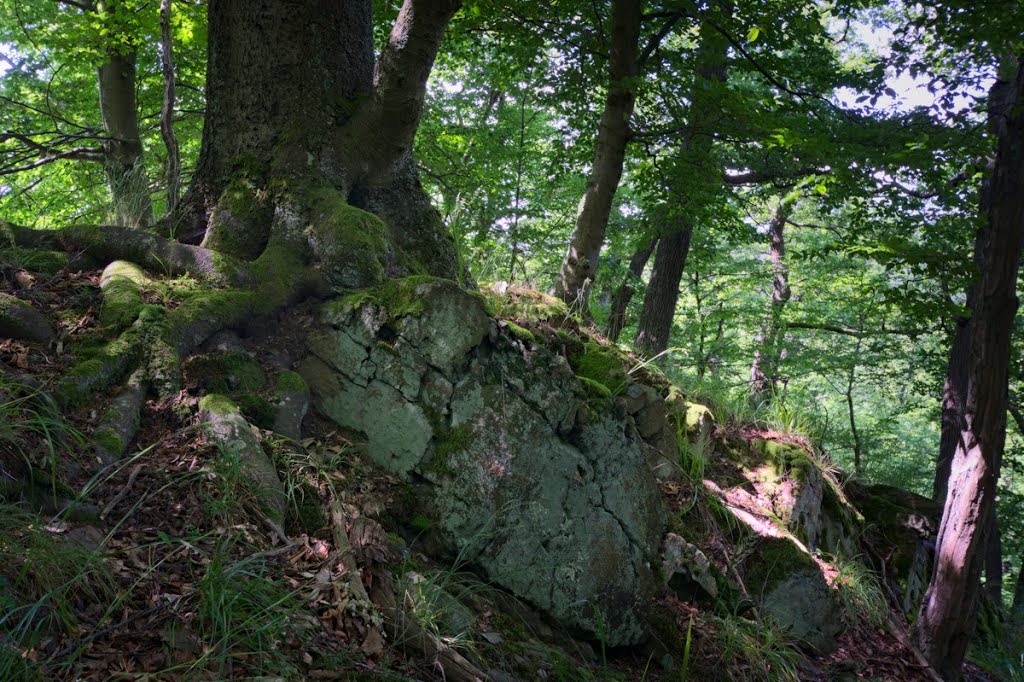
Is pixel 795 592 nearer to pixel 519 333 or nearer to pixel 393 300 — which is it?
pixel 519 333

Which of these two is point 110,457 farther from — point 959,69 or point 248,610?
point 959,69

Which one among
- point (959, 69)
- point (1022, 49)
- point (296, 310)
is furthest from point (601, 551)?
point (959, 69)

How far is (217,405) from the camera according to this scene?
321cm

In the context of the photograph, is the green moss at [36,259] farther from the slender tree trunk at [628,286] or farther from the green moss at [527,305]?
the slender tree trunk at [628,286]

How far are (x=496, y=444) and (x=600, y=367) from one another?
5.55ft

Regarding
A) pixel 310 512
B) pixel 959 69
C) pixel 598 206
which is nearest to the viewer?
pixel 310 512

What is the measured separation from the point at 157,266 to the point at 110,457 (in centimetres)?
187

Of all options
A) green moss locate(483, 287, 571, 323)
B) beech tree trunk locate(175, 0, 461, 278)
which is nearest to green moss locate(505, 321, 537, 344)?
green moss locate(483, 287, 571, 323)

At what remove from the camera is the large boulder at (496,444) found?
3715 mm

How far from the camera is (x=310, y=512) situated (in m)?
3.06

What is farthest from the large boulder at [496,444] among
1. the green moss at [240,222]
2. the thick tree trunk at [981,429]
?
the thick tree trunk at [981,429]

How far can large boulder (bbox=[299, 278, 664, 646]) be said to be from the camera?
371 cm

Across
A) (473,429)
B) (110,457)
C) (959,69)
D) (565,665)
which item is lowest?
(565,665)

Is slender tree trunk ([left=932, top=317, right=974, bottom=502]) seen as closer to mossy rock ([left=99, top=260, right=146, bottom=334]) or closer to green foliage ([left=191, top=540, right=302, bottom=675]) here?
green foliage ([left=191, top=540, right=302, bottom=675])
